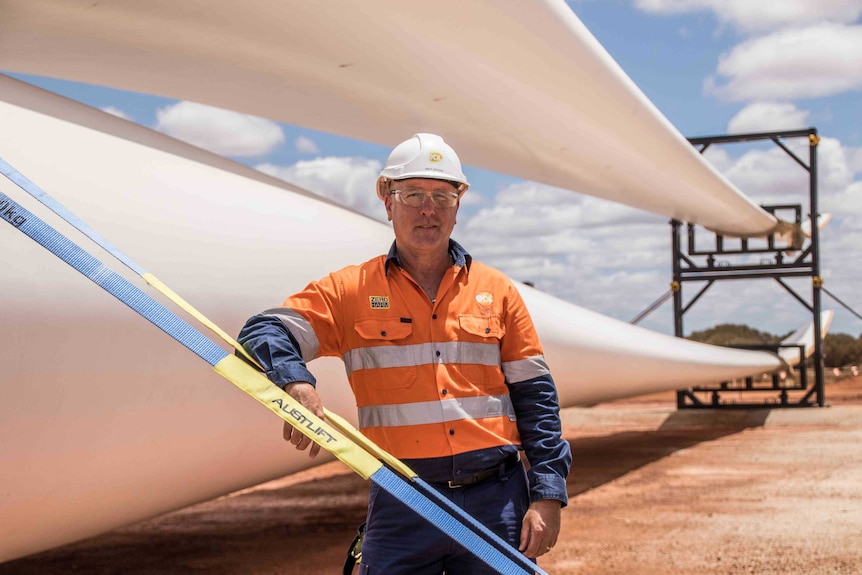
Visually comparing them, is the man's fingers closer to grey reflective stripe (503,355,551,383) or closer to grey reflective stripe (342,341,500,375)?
grey reflective stripe (342,341,500,375)

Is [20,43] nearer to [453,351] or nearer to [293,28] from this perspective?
[293,28]

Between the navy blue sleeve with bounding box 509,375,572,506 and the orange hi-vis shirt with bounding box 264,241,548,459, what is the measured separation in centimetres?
2

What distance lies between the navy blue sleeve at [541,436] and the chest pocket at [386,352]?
260 millimetres

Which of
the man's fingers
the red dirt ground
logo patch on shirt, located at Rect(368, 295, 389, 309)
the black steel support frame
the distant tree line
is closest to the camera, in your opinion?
the man's fingers

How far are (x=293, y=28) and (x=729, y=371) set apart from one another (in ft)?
26.0

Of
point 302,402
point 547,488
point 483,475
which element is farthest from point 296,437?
point 547,488

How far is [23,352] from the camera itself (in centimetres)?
272

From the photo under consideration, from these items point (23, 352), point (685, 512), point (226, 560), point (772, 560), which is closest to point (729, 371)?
point (685, 512)

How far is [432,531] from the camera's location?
1910 mm

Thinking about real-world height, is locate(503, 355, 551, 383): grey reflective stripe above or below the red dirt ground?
above

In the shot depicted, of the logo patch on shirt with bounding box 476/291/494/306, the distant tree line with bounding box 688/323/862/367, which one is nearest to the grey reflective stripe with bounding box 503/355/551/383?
the logo patch on shirt with bounding box 476/291/494/306

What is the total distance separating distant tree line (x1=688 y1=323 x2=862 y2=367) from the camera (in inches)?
1160

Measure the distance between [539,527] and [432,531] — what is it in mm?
231

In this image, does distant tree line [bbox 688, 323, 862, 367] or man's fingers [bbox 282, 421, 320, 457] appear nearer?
man's fingers [bbox 282, 421, 320, 457]
